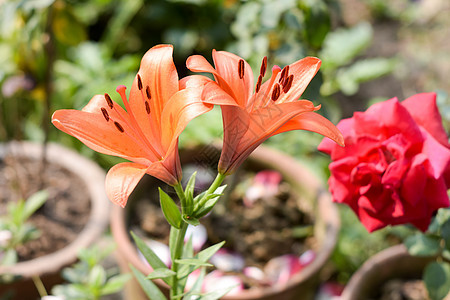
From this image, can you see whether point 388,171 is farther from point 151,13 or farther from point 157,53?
point 151,13

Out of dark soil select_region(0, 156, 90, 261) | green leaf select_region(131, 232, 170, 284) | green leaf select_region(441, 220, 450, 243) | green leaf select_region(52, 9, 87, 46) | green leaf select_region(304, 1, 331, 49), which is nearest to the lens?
green leaf select_region(131, 232, 170, 284)

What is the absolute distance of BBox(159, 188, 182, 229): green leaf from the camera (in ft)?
1.57

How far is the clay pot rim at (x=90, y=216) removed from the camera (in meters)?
0.99

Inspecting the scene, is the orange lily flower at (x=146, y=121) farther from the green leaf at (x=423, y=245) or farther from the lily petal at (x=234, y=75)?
the green leaf at (x=423, y=245)

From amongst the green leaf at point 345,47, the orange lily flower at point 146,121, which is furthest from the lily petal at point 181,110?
the green leaf at point 345,47

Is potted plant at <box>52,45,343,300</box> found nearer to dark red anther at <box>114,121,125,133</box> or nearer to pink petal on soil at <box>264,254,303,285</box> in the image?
dark red anther at <box>114,121,125,133</box>

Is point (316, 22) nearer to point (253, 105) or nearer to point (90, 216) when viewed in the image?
point (253, 105)

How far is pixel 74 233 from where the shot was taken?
3.77ft

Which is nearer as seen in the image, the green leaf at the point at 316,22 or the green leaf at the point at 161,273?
the green leaf at the point at 161,273

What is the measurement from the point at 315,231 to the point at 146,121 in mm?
734

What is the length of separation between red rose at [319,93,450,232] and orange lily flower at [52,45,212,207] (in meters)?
0.21

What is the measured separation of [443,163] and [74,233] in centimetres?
84

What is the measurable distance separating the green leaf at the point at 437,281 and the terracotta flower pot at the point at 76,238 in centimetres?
61

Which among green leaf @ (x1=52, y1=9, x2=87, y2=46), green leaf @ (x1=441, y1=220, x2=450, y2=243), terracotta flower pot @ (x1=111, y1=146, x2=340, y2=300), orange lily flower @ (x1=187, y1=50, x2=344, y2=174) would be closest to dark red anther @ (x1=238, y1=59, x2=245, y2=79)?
orange lily flower @ (x1=187, y1=50, x2=344, y2=174)
